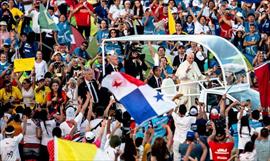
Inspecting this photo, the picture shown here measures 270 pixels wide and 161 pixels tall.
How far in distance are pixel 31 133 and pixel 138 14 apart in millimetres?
12076

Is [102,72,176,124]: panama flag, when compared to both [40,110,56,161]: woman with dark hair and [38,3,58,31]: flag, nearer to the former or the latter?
[40,110,56,161]: woman with dark hair

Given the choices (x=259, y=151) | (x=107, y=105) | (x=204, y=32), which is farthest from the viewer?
(x=204, y=32)

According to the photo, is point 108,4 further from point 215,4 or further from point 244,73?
point 244,73

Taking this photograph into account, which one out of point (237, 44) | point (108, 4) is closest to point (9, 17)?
point (108, 4)

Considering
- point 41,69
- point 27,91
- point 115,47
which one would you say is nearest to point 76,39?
point 115,47

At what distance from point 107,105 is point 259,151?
232 inches

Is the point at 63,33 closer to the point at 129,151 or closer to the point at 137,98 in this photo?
the point at 137,98

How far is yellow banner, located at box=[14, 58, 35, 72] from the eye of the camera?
1511 inches

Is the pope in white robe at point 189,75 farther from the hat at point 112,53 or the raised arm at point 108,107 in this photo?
the hat at point 112,53

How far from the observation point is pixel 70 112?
3356cm

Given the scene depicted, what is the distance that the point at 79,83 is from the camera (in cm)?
3631

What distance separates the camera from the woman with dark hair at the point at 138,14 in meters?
42.5

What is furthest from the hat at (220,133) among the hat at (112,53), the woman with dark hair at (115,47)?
the woman with dark hair at (115,47)

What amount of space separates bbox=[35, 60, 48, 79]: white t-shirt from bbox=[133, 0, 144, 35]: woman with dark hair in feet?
13.9
